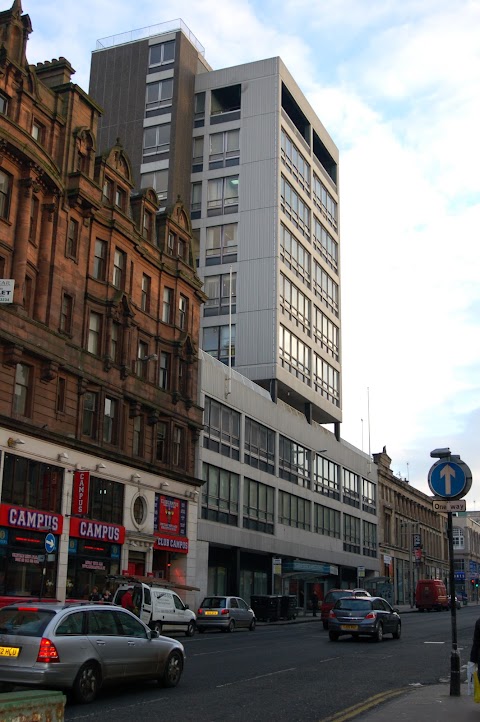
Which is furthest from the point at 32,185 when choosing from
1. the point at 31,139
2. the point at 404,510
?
the point at 404,510

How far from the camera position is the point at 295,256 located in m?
63.1

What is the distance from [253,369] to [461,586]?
282 ft

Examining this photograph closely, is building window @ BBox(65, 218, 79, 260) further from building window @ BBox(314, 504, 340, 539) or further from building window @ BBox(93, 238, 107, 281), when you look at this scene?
building window @ BBox(314, 504, 340, 539)

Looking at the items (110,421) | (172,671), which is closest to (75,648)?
(172,671)

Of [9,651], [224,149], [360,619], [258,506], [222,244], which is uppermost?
[224,149]

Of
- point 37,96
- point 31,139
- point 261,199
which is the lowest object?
point 31,139

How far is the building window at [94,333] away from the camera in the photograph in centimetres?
3794

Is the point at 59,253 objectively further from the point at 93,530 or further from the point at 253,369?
the point at 253,369

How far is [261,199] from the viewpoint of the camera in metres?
60.2

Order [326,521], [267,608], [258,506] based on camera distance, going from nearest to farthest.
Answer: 1. [267,608]
2. [258,506]
3. [326,521]

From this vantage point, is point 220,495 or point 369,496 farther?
point 369,496

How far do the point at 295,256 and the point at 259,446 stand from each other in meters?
16.2

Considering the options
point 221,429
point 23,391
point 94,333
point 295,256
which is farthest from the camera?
point 295,256

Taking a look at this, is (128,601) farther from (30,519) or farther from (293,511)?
(293,511)
